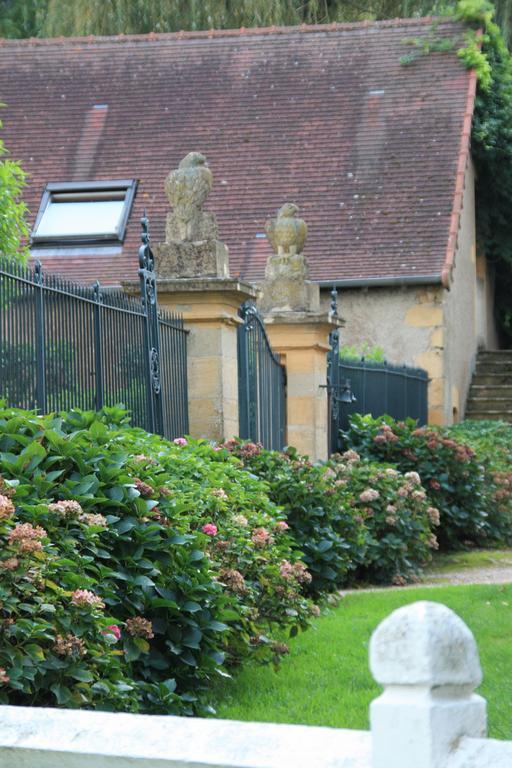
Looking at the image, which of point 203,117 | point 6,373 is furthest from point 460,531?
point 203,117

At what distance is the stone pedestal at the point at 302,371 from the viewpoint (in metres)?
11.8

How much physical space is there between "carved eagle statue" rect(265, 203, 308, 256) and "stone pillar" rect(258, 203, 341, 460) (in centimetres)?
26

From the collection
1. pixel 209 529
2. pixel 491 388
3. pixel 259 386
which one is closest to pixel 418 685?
pixel 209 529

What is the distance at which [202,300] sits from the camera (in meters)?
9.39

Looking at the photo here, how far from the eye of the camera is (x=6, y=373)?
6.58m

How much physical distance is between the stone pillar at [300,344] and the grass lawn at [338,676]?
155 inches

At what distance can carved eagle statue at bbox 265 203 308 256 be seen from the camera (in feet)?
40.9

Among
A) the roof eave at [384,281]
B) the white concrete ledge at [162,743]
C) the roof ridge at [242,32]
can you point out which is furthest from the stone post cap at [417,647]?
the roof ridge at [242,32]

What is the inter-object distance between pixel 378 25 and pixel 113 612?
1878cm

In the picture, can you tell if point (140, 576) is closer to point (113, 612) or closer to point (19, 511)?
point (113, 612)

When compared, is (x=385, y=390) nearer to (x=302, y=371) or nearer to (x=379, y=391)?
(x=379, y=391)

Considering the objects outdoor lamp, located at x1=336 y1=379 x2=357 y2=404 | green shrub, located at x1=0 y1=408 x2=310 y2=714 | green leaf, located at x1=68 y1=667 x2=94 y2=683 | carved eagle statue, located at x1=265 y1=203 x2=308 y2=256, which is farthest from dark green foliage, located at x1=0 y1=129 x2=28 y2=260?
green leaf, located at x1=68 y1=667 x2=94 y2=683

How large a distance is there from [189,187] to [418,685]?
26.3ft

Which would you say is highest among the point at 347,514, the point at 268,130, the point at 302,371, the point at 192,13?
the point at 192,13
